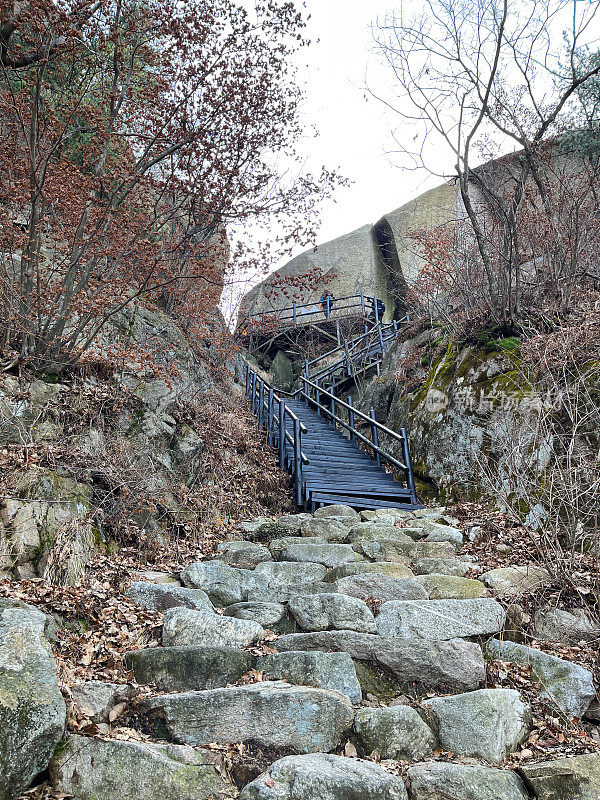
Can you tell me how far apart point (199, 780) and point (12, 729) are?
2.58 feet

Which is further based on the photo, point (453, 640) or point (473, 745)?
point (453, 640)

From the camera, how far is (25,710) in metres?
2.17

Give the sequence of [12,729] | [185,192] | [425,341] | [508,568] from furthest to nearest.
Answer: [425,341], [185,192], [508,568], [12,729]

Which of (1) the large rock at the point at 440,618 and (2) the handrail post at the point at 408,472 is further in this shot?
(2) the handrail post at the point at 408,472

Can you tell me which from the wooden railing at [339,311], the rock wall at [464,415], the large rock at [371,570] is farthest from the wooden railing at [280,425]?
the wooden railing at [339,311]

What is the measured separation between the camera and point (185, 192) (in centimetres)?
805

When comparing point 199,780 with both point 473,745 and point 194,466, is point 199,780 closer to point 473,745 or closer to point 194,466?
point 473,745

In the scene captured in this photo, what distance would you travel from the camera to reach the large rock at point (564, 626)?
3693mm

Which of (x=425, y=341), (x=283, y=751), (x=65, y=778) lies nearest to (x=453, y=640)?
(x=283, y=751)

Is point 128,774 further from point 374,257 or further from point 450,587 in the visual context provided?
point 374,257

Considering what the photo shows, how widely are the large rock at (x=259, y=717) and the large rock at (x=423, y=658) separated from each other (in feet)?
1.99

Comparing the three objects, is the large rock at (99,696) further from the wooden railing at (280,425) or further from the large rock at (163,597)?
the wooden railing at (280,425)

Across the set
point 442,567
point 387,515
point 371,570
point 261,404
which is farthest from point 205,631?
point 261,404

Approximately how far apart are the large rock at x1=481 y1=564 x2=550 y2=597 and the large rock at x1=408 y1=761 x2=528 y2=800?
1883 millimetres
